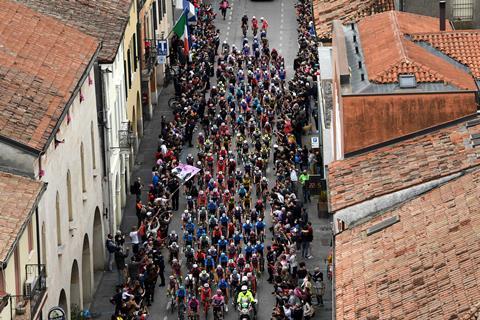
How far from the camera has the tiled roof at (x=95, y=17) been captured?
298 ft

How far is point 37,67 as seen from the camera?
3063 inches

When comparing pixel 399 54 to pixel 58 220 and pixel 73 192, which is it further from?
pixel 58 220

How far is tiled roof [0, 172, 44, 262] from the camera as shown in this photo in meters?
61.6

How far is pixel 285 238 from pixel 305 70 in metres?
32.3

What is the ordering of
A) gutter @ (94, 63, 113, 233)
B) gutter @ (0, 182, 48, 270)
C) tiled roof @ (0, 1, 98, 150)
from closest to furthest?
gutter @ (0, 182, 48, 270)
tiled roof @ (0, 1, 98, 150)
gutter @ (94, 63, 113, 233)

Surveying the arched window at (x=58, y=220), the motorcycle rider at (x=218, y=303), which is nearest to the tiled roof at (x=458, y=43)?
the motorcycle rider at (x=218, y=303)

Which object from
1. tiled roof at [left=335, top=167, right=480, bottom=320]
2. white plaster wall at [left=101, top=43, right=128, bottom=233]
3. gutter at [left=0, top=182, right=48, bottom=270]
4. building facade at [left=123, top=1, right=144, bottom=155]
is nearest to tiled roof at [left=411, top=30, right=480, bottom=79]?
tiled roof at [left=335, top=167, right=480, bottom=320]

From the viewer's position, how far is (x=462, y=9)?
93375 millimetres

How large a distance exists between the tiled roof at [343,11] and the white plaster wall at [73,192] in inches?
509

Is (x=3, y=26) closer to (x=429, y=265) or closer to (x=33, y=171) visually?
(x=33, y=171)

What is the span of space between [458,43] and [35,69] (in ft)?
57.7

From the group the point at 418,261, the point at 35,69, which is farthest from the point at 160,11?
the point at 418,261

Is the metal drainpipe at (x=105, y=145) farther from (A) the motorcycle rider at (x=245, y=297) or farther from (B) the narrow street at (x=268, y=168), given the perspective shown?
(A) the motorcycle rider at (x=245, y=297)

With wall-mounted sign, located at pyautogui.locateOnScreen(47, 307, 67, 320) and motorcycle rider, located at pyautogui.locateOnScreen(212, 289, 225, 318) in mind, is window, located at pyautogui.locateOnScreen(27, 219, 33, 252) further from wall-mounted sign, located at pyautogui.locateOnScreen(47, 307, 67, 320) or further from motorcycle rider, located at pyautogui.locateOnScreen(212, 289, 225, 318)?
motorcycle rider, located at pyautogui.locateOnScreen(212, 289, 225, 318)
